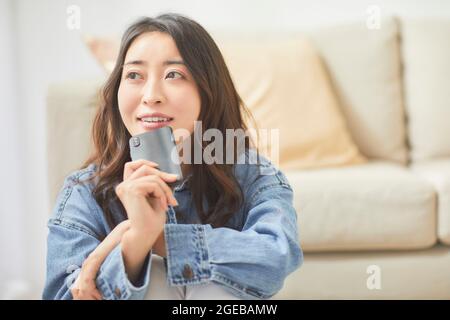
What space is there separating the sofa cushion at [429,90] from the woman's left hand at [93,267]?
0.74m

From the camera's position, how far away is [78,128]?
918mm


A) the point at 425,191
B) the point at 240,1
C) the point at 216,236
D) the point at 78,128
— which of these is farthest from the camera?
the point at 240,1

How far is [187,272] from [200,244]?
0.03m

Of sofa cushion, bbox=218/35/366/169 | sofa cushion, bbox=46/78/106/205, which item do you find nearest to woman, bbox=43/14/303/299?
sofa cushion, bbox=46/78/106/205

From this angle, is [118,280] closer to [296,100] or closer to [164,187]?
[164,187]

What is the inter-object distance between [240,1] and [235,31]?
18 cm

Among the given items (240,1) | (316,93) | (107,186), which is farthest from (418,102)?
(107,186)

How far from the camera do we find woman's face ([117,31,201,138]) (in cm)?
62

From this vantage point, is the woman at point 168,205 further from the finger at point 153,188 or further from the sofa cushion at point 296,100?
the sofa cushion at point 296,100

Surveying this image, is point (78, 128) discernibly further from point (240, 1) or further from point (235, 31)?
point (240, 1)

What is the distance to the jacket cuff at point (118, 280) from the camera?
0.57 metres

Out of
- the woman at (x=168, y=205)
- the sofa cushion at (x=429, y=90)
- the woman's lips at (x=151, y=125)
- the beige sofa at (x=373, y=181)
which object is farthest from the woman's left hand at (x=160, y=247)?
the sofa cushion at (x=429, y=90)

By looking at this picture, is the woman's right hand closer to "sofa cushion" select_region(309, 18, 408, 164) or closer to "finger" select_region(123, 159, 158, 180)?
"finger" select_region(123, 159, 158, 180)

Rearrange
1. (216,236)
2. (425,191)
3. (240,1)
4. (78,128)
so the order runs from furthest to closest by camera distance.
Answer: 1. (240,1)
2. (425,191)
3. (78,128)
4. (216,236)
